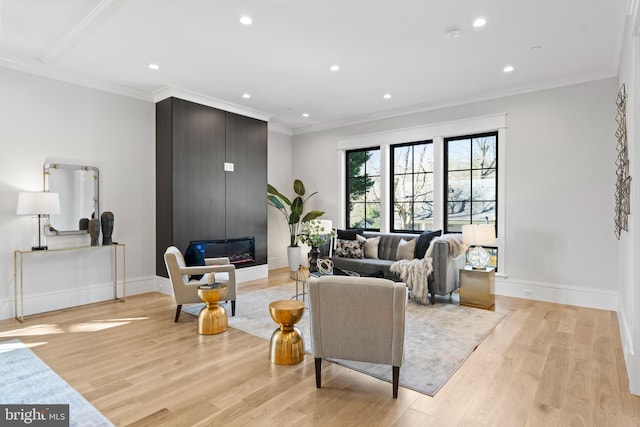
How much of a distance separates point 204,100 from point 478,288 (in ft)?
15.8

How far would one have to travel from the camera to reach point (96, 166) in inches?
191

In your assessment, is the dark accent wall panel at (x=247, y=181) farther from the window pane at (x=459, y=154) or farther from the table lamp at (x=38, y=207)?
the window pane at (x=459, y=154)

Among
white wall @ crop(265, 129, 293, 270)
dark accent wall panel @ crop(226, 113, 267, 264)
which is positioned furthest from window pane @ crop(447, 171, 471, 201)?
white wall @ crop(265, 129, 293, 270)

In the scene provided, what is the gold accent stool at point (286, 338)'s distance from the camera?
2.89 metres

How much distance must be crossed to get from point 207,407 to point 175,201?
139 inches

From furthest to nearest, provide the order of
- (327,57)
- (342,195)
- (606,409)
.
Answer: (342,195), (327,57), (606,409)

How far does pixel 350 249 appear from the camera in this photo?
5637 mm

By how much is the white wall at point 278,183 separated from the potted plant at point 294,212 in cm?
16

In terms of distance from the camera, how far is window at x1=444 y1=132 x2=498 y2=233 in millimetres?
5426

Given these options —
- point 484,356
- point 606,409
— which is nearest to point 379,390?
point 484,356

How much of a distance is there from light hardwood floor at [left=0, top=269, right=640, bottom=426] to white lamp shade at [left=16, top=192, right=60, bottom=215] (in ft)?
4.16

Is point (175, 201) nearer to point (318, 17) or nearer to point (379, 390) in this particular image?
point (318, 17)

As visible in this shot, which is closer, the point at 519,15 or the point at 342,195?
the point at 519,15

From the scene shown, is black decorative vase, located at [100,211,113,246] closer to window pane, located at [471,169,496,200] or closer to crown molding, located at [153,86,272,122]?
crown molding, located at [153,86,272,122]
